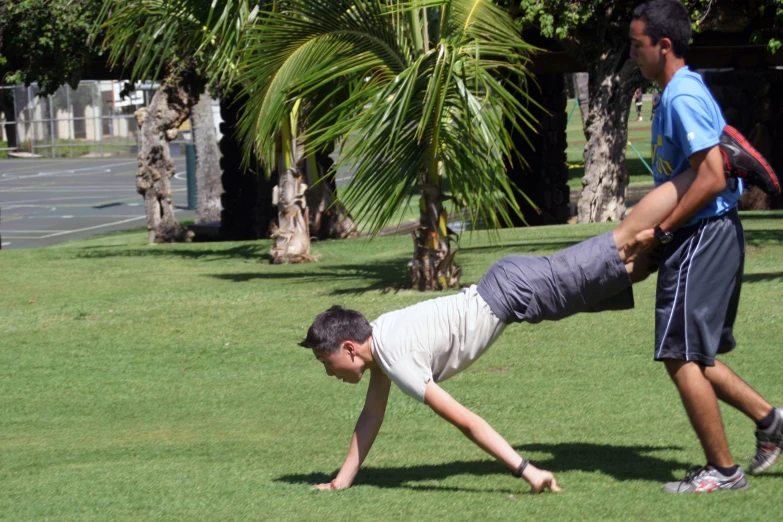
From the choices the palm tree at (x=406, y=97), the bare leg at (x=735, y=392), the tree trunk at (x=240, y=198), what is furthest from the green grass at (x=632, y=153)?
the bare leg at (x=735, y=392)

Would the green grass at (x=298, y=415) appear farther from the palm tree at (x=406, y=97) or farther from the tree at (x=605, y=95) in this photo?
the tree at (x=605, y=95)

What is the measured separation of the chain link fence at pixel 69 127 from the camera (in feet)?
178

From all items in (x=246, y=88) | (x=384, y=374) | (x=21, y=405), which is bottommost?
(x=21, y=405)

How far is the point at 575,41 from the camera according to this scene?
16594 millimetres

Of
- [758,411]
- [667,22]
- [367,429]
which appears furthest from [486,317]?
[667,22]

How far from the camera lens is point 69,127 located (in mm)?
56500

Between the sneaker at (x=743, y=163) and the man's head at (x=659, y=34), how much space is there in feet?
1.13

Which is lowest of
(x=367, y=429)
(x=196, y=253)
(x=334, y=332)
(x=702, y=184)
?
(x=196, y=253)

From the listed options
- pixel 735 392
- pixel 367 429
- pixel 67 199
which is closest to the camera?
pixel 735 392

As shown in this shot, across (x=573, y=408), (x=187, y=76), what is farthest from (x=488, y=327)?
(x=187, y=76)

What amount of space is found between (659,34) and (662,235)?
737 millimetres

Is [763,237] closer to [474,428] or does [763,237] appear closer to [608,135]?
[608,135]

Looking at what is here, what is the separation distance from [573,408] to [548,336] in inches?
82.2

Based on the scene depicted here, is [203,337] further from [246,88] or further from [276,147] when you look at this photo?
[276,147]
